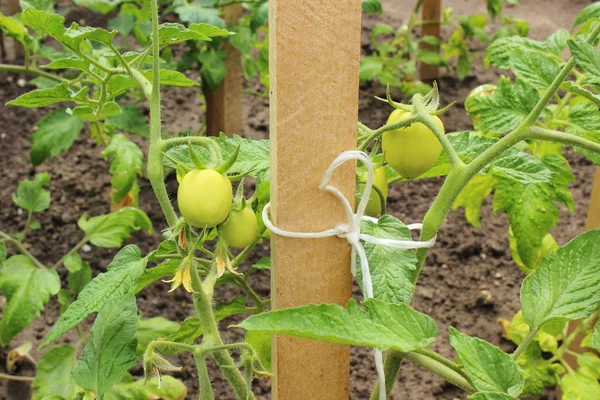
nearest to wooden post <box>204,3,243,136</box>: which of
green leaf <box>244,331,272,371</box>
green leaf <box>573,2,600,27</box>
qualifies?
green leaf <box>573,2,600,27</box>

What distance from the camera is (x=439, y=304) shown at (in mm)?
2111

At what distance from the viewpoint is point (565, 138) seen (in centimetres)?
80

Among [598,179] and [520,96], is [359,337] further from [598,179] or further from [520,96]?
[598,179]

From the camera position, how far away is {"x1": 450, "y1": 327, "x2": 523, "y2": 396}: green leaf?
30.6 inches

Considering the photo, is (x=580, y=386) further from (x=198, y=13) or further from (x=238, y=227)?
(x=198, y=13)

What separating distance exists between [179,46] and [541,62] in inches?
92.2

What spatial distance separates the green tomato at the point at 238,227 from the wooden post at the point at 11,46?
232 cm

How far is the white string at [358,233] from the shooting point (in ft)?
2.87

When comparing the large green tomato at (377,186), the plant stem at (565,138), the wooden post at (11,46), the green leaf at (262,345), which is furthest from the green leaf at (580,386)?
the wooden post at (11,46)

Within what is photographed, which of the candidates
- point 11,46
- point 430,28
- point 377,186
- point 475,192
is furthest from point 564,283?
point 11,46

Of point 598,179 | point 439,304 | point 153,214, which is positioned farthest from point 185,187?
point 153,214

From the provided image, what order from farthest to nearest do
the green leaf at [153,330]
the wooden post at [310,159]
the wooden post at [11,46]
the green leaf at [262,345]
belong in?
1. the wooden post at [11,46]
2. the green leaf at [153,330]
3. the green leaf at [262,345]
4. the wooden post at [310,159]

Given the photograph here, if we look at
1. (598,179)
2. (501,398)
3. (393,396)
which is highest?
(501,398)

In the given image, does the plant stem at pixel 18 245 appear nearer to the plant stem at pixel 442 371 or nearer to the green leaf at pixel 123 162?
the green leaf at pixel 123 162
